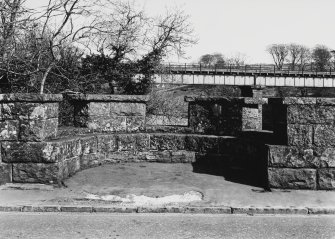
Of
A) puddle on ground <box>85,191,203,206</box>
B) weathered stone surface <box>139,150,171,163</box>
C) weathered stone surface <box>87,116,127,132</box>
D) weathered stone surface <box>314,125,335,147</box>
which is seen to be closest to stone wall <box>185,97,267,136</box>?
weathered stone surface <box>139,150,171,163</box>

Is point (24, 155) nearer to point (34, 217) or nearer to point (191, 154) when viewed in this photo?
point (34, 217)

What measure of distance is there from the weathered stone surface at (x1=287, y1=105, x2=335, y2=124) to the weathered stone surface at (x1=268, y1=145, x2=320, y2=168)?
1.48 feet

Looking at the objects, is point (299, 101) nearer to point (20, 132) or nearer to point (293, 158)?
point (293, 158)

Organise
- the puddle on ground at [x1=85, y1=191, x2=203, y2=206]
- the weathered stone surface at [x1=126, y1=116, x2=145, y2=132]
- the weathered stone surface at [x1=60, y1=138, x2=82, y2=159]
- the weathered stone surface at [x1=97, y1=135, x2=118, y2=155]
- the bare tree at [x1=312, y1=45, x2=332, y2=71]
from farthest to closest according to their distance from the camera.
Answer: the bare tree at [x1=312, y1=45, x2=332, y2=71], the weathered stone surface at [x1=126, y1=116, x2=145, y2=132], the weathered stone surface at [x1=97, y1=135, x2=118, y2=155], the weathered stone surface at [x1=60, y1=138, x2=82, y2=159], the puddle on ground at [x1=85, y1=191, x2=203, y2=206]

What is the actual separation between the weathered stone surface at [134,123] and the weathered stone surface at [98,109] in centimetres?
49

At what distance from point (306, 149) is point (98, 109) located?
4.31 metres

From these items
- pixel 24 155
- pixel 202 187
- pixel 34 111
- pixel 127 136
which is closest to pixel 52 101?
pixel 34 111

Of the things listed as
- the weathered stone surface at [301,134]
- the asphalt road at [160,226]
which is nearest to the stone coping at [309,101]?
the weathered stone surface at [301,134]

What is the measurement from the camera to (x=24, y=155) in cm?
625

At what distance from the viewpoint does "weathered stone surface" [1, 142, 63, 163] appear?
20.4ft

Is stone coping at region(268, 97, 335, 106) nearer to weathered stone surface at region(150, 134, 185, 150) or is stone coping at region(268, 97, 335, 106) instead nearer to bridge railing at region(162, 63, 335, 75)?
weathered stone surface at region(150, 134, 185, 150)

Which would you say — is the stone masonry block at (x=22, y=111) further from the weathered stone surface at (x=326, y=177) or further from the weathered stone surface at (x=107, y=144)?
the weathered stone surface at (x=326, y=177)

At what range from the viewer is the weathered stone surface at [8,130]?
6316 millimetres

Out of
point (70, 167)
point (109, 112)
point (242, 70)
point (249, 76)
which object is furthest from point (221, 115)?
point (242, 70)
